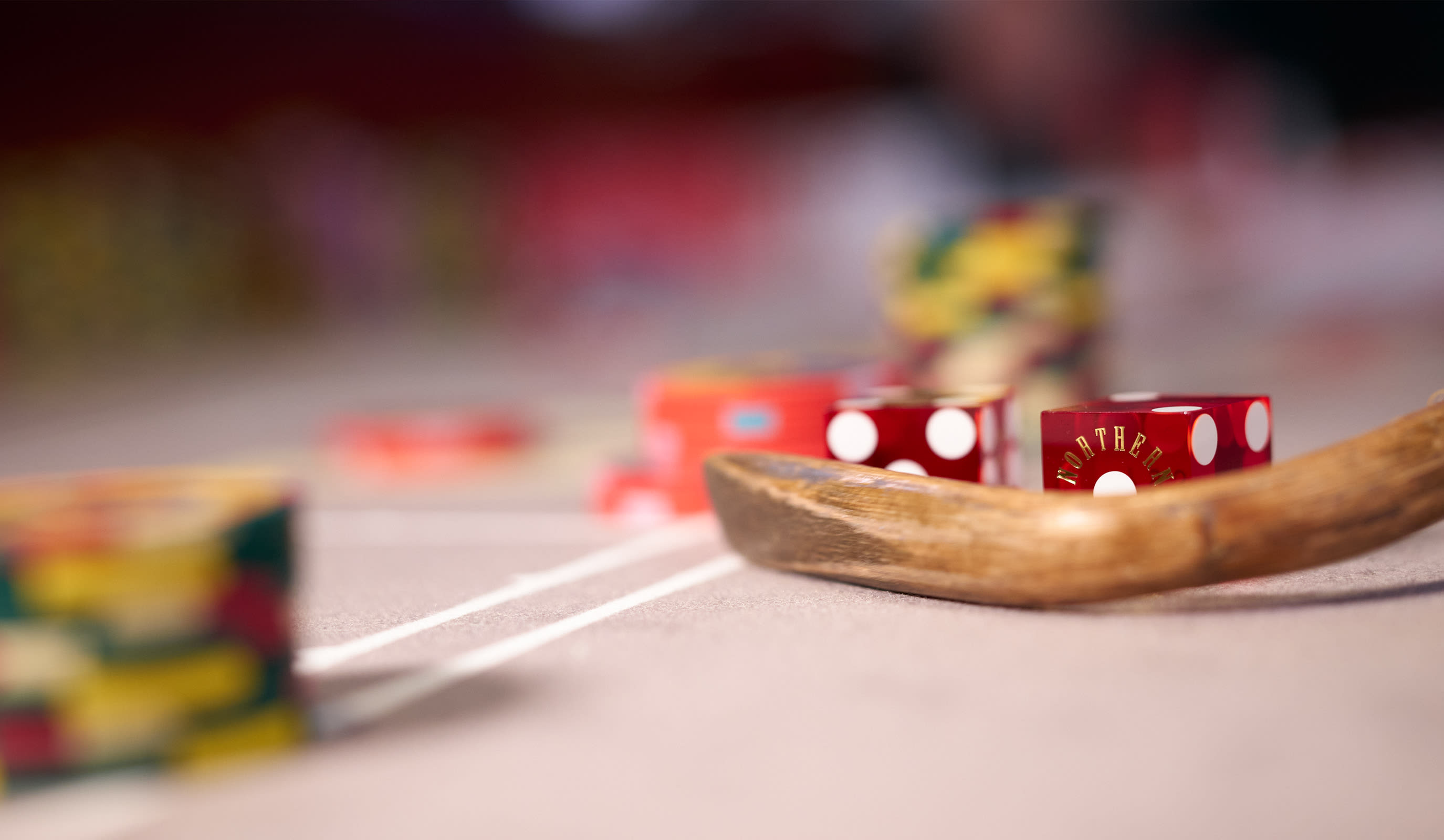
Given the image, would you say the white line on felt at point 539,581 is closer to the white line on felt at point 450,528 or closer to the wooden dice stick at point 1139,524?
the white line on felt at point 450,528

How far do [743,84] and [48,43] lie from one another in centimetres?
682

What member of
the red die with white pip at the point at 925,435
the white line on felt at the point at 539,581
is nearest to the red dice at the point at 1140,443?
the red die with white pip at the point at 925,435

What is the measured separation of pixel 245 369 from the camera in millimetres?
7230

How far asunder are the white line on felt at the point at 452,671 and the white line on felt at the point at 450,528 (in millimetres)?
558

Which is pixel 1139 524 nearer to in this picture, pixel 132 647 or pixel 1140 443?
pixel 1140 443

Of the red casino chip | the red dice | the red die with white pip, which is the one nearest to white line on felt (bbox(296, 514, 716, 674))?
the red die with white pip

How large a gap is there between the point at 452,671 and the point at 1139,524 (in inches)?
30.7

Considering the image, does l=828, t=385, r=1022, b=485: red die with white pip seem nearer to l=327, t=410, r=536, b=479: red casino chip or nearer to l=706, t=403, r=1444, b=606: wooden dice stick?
l=706, t=403, r=1444, b=606: wooden dice stick

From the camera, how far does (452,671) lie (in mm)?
1370

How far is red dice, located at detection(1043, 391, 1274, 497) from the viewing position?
62.2 inches

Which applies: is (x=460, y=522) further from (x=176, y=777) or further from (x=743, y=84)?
(x=743, y=84)

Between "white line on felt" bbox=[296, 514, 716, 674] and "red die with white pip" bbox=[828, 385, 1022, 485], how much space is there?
1.38 feet

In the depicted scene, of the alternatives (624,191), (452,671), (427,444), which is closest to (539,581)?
(452,671)

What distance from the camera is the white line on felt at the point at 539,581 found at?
148 centimetres
